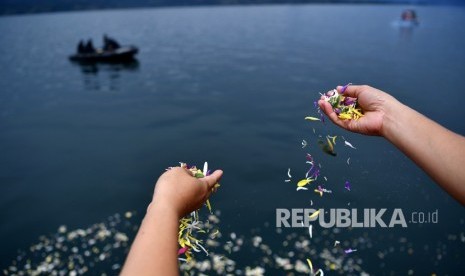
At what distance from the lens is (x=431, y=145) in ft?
12.1

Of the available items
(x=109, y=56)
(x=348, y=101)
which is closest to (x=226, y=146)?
(x=348, y=101)

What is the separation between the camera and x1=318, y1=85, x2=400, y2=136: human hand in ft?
15.7

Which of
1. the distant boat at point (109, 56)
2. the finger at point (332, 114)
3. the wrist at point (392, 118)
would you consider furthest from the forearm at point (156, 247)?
the distant boat at point (109, 56)

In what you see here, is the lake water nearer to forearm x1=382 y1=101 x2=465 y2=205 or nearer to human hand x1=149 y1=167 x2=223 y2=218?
forearm x1=382 y1=101 x2=465 y2=205

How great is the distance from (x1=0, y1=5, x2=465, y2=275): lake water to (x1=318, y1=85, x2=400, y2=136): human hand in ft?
25.8

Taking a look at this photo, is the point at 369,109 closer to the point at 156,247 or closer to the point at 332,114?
the point at 332,114

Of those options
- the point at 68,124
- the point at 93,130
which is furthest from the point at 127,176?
the point at 68,124

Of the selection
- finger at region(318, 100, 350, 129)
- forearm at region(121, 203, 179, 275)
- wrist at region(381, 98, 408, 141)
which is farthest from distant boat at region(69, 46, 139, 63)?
forearm at region(121, 203, 179, 275)

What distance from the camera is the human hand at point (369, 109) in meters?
4.77

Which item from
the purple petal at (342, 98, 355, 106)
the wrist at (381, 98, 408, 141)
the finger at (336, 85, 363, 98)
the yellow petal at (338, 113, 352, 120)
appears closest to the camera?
the wrist at (381, 98, 408, 141)

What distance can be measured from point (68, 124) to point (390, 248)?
2350 cm

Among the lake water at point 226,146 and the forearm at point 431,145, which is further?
the lake water at point 226,146

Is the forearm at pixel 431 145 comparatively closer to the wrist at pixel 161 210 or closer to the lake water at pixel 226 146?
the wrist at pixel 161 210

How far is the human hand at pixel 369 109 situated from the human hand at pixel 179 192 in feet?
8.05
